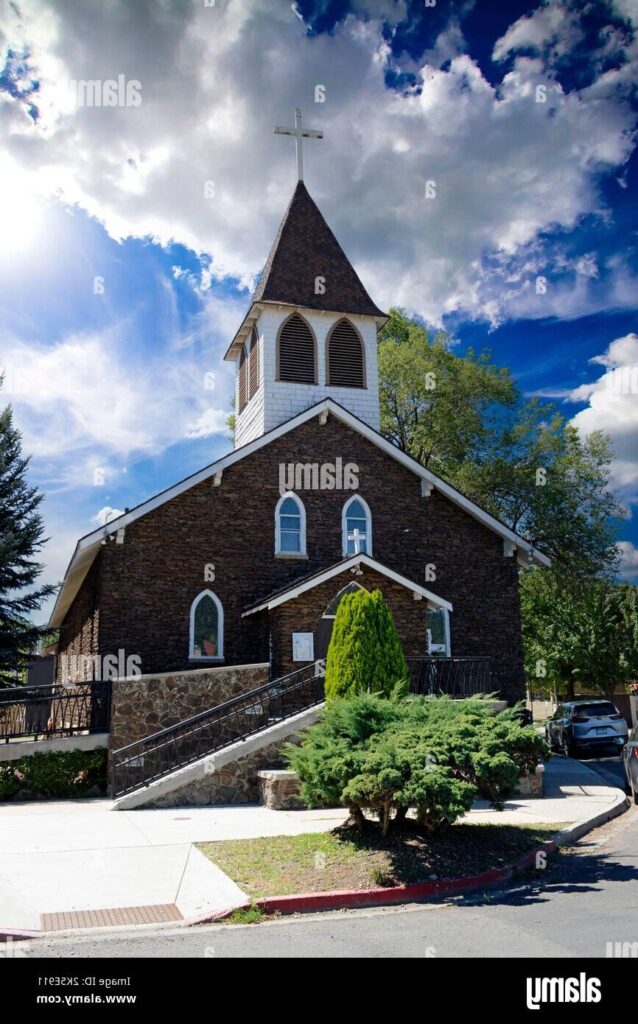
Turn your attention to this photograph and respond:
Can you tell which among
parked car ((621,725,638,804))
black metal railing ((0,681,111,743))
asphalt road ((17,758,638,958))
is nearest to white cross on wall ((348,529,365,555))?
black metal railing ((0,681,111,743))

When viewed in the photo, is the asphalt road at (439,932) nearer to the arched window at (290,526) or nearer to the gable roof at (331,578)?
the gable roof at (331,578)

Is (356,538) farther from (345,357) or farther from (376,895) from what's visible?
(376,895)

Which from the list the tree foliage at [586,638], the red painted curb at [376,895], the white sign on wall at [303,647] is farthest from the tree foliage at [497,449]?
the red painted curb at [376,895]

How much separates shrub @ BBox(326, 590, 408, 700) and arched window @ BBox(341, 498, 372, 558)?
5992 mm

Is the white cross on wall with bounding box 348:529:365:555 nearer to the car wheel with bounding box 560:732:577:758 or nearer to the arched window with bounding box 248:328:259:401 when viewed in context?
the arched window with bounding box 248:328:259:401

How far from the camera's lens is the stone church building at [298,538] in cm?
1878

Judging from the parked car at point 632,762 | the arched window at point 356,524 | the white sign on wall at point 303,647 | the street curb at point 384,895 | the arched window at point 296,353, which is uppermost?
the arched window at point 296,353

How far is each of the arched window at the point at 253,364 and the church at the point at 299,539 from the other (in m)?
0.12

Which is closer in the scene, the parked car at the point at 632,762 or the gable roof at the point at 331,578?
the parked car at the point at 632,762

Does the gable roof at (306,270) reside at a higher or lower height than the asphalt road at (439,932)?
higher

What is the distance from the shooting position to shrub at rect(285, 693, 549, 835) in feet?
29.2
